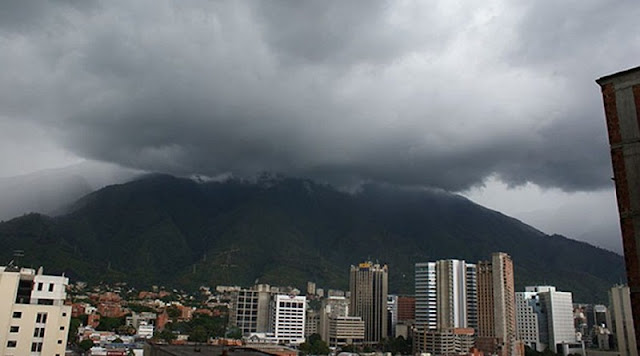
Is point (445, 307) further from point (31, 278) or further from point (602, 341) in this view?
point (31, 278)

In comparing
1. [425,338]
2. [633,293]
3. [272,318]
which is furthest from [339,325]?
[633,293]

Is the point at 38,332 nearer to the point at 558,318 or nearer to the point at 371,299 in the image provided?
the point at 371,299

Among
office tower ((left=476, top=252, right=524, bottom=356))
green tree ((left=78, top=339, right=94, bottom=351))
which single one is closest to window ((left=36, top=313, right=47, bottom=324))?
green tree ((left=78, top=339, right=94, bottom=351))

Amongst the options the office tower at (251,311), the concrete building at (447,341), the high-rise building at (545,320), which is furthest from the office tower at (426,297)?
the office tower at (251,311)

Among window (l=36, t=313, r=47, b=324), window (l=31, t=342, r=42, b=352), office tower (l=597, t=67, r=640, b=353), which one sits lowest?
window (l=31, t=342, r=42, b=352)

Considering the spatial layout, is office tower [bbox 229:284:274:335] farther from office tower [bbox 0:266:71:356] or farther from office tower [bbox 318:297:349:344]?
office tower [bbox 0:266:71:356]

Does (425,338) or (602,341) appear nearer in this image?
(602,341)
